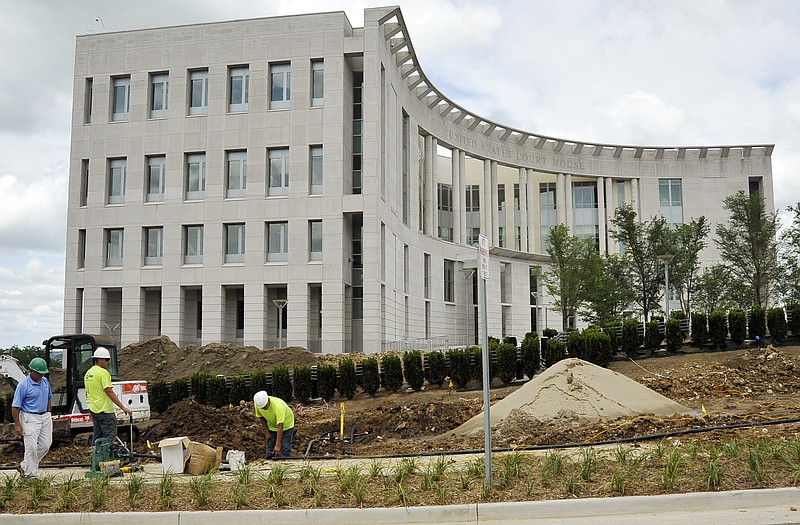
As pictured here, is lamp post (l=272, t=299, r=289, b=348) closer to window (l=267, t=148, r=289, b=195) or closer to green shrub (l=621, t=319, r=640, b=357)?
window (l=267, t=148, r=289, b=195)

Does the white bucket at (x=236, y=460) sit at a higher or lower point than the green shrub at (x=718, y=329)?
lower

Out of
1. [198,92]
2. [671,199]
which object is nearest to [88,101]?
[198,92]

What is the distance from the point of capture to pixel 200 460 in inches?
468

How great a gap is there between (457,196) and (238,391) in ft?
108

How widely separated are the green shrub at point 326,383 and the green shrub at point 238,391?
8.09ft

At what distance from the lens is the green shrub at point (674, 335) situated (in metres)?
27.6

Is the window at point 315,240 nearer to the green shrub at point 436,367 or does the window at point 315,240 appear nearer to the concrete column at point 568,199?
the green shrub at point 436,367

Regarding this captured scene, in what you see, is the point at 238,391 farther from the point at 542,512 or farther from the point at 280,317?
the point at 542,512

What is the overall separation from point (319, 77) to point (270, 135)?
4004 mm

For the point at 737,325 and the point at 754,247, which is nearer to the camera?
the point at 737,325

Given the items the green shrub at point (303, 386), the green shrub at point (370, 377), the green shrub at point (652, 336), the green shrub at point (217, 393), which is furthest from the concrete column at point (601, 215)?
the green shrub at point (217, 393)

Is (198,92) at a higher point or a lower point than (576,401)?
higher

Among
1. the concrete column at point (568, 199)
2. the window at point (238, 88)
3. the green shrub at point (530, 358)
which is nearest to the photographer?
the green shrub at point (530, 358)

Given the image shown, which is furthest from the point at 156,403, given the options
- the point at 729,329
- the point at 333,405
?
the point at 729,329
